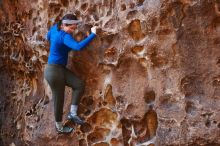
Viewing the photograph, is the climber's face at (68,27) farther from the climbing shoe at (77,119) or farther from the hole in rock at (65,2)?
the climbing shoe at (77,119)

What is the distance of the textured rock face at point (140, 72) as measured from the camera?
3.86 meters

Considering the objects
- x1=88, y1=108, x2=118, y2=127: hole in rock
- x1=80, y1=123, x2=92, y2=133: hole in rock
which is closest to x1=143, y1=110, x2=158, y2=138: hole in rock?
x1=88, y1=108, x2=118, y2=127: hole in rock

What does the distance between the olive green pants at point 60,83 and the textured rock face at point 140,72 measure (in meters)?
0.17

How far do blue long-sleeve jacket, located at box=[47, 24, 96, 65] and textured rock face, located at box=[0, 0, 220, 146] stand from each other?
25cm

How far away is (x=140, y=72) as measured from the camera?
4121 mm

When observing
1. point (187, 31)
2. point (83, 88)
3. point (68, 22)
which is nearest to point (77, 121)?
point (83, 88)

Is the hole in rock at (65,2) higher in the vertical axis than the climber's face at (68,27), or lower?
higher

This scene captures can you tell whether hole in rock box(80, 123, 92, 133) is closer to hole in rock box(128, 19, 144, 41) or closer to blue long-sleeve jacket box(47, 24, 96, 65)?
blue long-sleeve jacket box(47, 24, 96, 65)

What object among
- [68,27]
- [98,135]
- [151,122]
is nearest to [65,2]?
[68,27]

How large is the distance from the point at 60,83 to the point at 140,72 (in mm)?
761

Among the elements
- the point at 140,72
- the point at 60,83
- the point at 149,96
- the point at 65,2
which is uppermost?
the point at 65,2

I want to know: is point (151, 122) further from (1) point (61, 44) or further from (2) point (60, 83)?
(1) point (61, 44)

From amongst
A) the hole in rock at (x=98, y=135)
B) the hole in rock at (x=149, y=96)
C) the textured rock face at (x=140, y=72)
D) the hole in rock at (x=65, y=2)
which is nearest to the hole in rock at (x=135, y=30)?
the textured rock face at (x=140, y=72)

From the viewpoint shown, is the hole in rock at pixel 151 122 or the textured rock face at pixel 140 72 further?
the hole in rock at pixel 151 122
